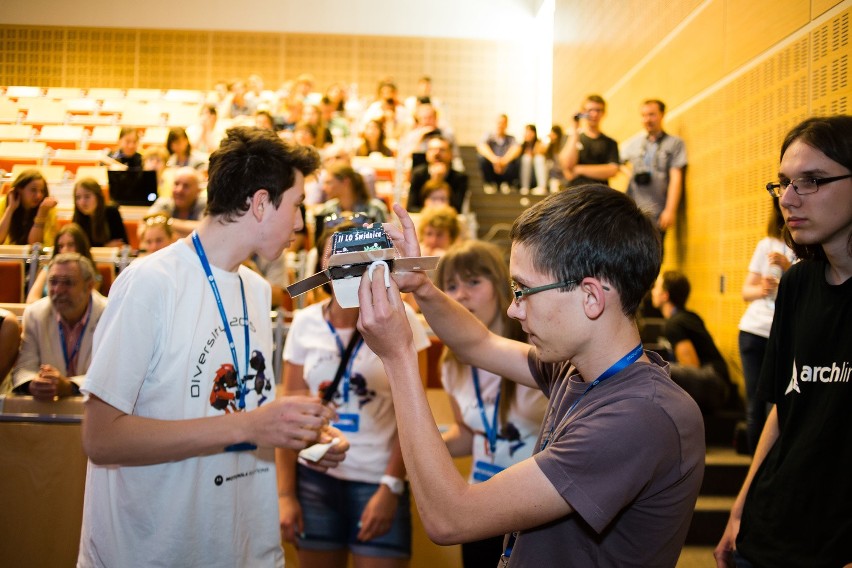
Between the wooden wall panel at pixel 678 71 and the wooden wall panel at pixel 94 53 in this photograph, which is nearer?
the wooden wall panel at pixel 94 53

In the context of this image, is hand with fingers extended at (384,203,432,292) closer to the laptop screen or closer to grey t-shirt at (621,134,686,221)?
the laptop screen

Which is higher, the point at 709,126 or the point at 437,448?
the point at 709,126

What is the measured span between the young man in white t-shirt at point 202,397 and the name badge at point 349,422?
2.04 ft

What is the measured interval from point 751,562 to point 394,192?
20.8 feet

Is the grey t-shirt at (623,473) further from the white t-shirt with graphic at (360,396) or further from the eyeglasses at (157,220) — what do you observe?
the eyeglasses at (157,220)

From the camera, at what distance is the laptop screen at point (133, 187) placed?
305cm

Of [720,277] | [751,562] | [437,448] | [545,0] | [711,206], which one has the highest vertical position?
[545,0]

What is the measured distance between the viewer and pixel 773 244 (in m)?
3.86

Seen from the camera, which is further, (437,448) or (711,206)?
(711,206)

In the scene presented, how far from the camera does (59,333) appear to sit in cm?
251

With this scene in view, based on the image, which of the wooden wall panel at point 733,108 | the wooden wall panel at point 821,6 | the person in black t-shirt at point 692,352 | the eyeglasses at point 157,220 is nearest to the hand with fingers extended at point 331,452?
the eyeglasses at point 157,220

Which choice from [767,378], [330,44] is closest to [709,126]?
[767,378]

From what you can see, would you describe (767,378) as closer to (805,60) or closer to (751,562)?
(751,562)

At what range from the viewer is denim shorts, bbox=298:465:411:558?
244cm
